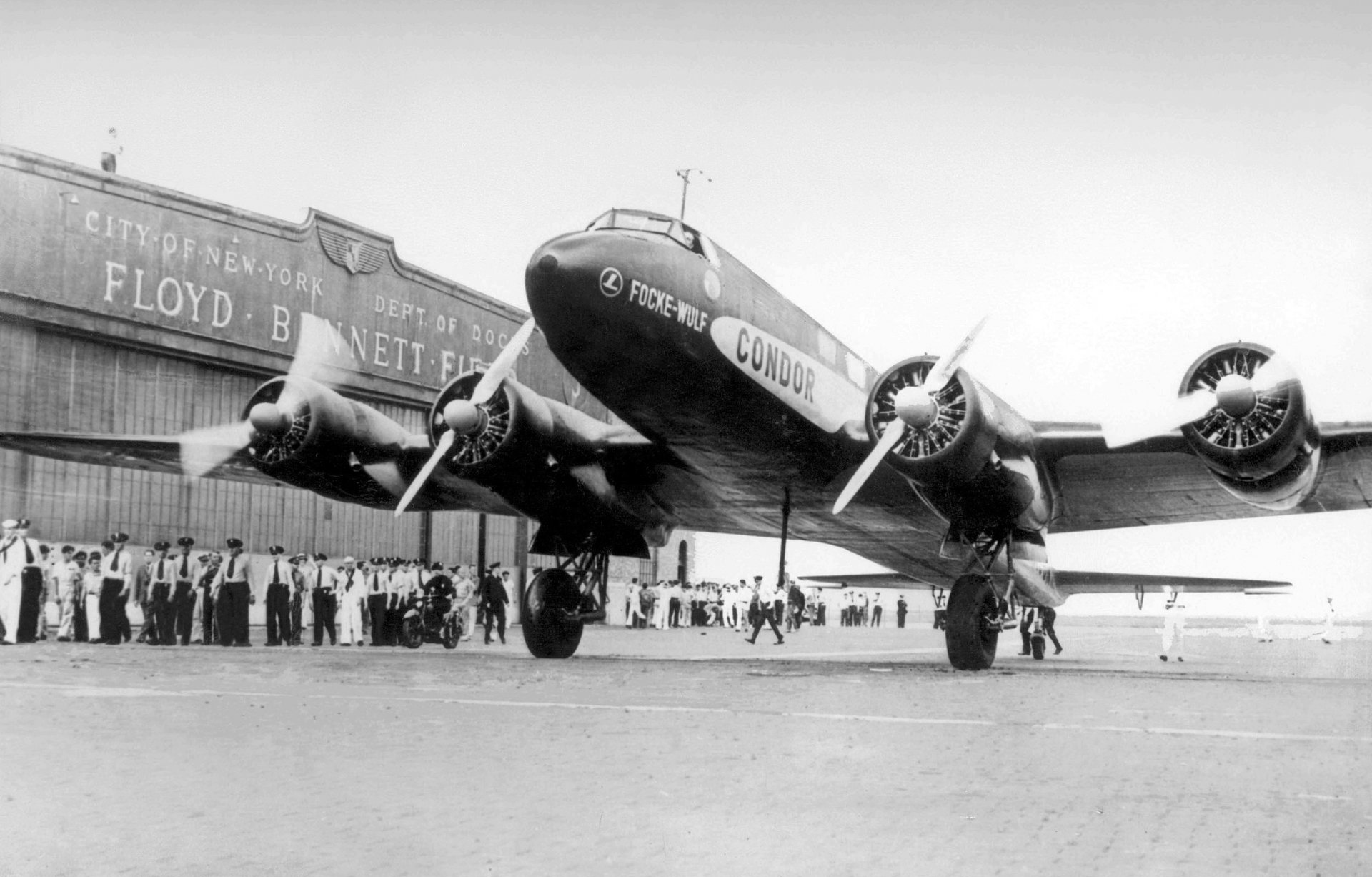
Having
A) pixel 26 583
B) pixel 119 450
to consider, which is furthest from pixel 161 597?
pixel 119 450

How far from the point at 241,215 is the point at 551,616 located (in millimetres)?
8792

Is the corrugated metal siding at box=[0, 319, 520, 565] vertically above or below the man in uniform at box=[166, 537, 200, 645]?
above

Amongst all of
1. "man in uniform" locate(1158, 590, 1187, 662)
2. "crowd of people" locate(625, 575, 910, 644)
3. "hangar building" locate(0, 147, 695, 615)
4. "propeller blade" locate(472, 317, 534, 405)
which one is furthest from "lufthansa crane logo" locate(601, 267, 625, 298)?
"crowd of people" locate(625, 575, 910, 644)

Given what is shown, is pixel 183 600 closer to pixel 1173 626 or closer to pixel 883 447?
pixel 883 447

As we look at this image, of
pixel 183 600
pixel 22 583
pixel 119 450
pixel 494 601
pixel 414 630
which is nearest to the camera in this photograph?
pixel 119 450

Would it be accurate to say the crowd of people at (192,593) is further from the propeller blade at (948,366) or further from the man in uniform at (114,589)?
the propeller blade at (948,366)

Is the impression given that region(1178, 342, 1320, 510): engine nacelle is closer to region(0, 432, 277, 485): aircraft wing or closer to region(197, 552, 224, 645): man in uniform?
region(0, 432, 277, 485): aircraft wing

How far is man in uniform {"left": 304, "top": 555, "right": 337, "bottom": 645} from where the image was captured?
81.7ft

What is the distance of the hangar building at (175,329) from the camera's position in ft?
53.2

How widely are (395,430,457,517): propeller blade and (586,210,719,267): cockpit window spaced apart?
4071 millimetres

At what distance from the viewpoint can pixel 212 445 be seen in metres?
18.1

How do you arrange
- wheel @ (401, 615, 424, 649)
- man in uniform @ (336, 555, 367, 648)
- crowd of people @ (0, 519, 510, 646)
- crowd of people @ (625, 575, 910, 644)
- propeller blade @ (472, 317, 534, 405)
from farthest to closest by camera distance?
crowd of people @ (625, 575, 910, 644) < man in uniform @ (336, 555, 367, 648) < wheel @ (401, 615, 424, 649) < crowd of people @ (0, 519, 510, 646) < propeller blade @ (472, 317, 534, 405)

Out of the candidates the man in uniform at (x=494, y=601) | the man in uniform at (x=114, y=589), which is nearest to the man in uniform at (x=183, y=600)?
the man in uniform at (x=114, y=589)

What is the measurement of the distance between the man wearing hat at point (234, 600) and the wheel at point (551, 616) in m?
7.01
